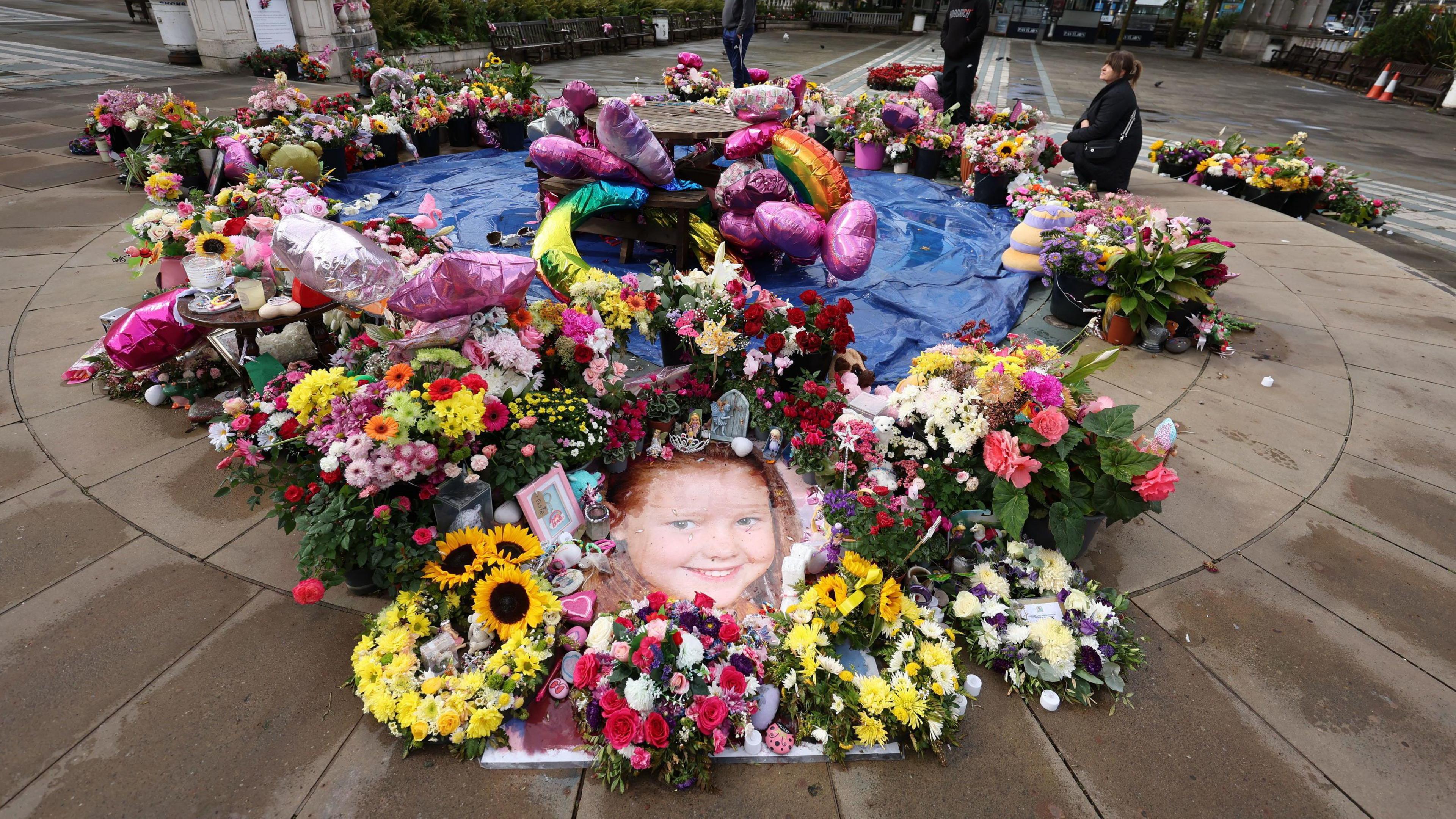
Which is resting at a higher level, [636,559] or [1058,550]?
[1058,550]

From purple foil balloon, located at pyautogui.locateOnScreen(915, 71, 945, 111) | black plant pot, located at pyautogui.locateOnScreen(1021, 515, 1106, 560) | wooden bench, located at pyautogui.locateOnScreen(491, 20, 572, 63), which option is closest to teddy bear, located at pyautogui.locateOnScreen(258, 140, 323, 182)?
black plant pot, located at pyautogui.locateOnScreen(1021, 515, 1106, 560)

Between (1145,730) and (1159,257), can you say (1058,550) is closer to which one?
(1145,730)

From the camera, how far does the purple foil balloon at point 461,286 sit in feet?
10.1

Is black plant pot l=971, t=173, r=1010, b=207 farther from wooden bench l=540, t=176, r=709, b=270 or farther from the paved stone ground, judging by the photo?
the paved stone ground

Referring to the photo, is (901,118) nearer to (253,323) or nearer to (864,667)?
(253,323)

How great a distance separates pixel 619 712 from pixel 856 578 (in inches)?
43.0

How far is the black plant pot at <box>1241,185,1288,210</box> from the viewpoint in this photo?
8.60 m

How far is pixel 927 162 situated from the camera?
906 cm

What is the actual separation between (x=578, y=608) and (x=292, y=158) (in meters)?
6.92

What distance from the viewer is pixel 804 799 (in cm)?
222

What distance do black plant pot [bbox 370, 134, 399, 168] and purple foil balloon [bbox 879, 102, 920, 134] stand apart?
6.71 m

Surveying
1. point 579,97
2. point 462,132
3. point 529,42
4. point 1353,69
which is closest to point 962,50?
point 579,97

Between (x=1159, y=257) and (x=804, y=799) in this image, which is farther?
(x=1159, y=257)

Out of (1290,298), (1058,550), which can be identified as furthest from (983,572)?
(1290,298)
